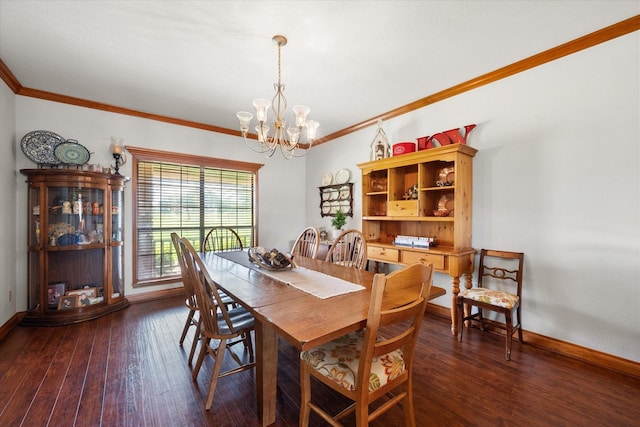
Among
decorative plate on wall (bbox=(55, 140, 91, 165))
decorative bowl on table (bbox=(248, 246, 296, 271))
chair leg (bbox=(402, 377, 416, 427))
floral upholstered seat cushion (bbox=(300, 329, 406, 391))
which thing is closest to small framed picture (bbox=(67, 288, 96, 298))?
decorative plate on wall (bbox=(55, 140, 91, 165))

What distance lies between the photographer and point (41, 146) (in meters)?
3.03

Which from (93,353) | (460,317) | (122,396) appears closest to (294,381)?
(122,396)

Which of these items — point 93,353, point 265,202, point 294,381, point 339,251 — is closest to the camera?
point 294,381

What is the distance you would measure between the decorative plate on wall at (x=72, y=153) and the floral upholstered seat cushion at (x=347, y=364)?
351 centimetres

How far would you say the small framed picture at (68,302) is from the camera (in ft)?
9.62

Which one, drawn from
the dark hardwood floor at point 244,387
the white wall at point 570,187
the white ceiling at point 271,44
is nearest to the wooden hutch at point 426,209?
the white wall at point 570,187

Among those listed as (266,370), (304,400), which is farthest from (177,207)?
(304,400)

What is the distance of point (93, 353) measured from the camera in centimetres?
228

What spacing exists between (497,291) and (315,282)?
1.84 m

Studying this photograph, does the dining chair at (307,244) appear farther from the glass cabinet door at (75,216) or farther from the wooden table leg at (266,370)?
the glass cabinet door at (75,216)

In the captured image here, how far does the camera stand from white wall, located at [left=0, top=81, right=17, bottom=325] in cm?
262

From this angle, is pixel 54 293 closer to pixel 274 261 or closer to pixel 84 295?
pixel 84 295

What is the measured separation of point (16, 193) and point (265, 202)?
118 inches

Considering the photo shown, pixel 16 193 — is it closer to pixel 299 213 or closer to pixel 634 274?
pixel 299 213
